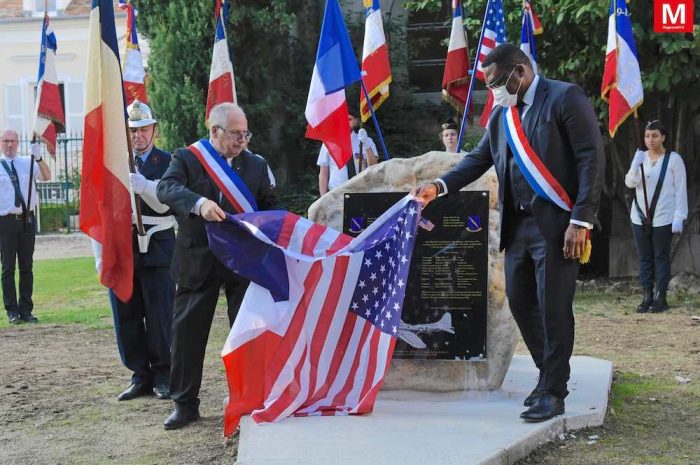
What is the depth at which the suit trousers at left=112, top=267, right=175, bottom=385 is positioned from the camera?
22.0 feet

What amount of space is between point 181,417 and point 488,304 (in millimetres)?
2074

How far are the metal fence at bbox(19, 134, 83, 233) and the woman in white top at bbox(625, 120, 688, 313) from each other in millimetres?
13589

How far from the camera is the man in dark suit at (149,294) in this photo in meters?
6.68

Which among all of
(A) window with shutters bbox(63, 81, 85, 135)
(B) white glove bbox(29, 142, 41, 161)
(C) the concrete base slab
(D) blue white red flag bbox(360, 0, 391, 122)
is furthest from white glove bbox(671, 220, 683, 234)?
(A) window with shutters bbox(63, 81, 85, 135)

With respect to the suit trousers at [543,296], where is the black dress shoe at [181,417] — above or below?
below

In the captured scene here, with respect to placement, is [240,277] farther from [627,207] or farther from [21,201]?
[627,207]

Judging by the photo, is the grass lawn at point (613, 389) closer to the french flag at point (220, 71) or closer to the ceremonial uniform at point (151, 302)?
the ceremonial uniform at point (151, 302)

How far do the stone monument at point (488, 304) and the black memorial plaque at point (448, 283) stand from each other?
6cm

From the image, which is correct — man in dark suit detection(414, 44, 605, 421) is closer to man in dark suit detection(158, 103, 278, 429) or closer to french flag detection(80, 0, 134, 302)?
man in dark suit detection(158, 103, 278, 429)

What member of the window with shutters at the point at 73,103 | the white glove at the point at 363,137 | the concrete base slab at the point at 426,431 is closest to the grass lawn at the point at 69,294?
the white glove at the point at 363,137

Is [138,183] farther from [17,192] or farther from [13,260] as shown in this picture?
[13,260]

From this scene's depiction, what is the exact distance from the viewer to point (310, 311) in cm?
568

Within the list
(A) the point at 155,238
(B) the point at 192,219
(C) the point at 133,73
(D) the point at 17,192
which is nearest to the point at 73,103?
(D) the point at 17,192

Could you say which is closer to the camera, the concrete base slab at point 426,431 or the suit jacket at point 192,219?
the concrete base slab at point 426,431
